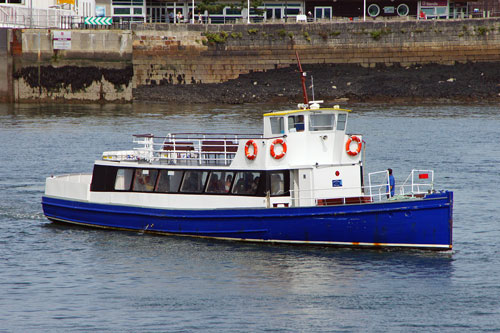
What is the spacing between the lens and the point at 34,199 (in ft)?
102

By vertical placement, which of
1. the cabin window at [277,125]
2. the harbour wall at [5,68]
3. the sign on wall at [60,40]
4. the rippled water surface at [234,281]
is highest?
the sign on wall at [60,40]

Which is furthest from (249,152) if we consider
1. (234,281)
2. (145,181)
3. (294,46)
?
(294,46)

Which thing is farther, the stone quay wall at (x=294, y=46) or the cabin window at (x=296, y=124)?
the stone quay wall at (x=294, y=46)

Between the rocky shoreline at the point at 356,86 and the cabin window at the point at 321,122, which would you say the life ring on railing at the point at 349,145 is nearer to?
the cabin window at the point at 321,122

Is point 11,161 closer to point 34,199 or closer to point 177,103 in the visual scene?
point 34,199

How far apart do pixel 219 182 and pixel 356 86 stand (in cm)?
3978

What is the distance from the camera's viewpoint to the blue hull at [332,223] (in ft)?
70.5

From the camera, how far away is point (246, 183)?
23.4m

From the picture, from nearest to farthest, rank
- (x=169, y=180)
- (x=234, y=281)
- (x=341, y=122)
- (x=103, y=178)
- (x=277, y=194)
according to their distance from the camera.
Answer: (x=234, y=281) < (x=277, y=194) < (x=341, y=122) < (x=169, y=180) < (x=103, y=178)

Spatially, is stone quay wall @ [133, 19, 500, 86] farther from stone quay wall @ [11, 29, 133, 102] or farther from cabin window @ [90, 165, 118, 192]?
cabin window @ [90, 165, 118, 192]

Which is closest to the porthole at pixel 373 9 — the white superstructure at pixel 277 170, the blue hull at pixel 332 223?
the white superstructure at pixel 277 170

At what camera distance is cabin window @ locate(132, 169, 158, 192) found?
24531 mm

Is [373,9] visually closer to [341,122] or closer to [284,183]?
[341,122]

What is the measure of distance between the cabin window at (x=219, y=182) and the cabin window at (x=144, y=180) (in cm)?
172
